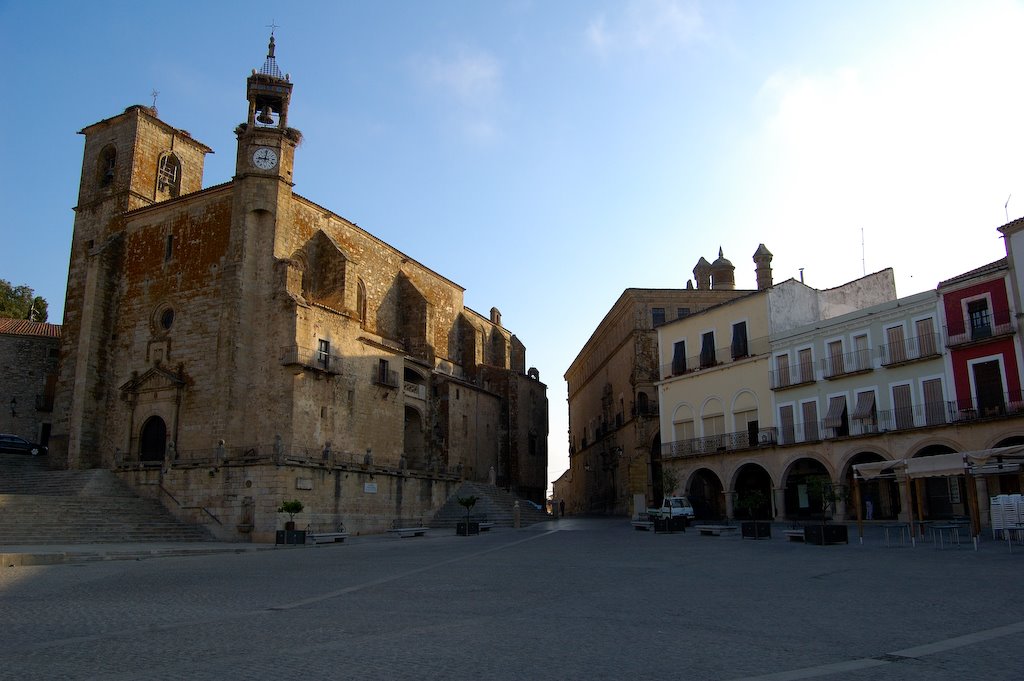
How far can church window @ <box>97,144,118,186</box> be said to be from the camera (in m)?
40.7

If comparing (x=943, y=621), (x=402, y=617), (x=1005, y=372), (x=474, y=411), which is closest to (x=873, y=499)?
(x=1005, y=372)

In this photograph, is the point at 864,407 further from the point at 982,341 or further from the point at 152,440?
the point at 152,440

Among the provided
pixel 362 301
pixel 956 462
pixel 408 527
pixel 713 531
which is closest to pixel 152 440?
pixel 408 527

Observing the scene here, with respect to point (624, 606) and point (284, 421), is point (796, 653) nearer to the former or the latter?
point (624, 606)

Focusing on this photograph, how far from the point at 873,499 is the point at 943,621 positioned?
2752 cm

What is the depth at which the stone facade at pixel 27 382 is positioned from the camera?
138ft

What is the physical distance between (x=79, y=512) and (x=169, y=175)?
21479mm

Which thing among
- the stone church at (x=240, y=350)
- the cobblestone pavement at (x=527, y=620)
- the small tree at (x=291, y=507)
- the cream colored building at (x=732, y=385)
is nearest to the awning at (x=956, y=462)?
the cobblestone pavement at (x=527, y=620)

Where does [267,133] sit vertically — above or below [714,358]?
above

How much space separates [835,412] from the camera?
31.4 metres

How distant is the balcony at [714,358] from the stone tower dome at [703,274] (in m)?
13.5

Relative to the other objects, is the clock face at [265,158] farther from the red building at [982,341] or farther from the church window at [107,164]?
the red building at [982,341]

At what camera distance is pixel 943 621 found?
27.0 feet

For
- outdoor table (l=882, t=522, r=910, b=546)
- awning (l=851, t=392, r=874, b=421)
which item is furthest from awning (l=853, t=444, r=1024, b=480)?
awning (l=851, t=392, r=874, b=421)
